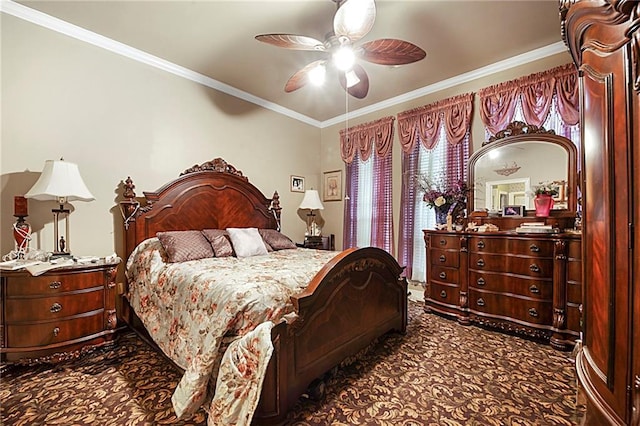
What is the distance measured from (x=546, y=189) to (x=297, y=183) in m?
3.33

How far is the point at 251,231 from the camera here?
3.30m

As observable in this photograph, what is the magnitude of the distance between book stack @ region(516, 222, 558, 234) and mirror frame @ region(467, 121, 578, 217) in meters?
0.29

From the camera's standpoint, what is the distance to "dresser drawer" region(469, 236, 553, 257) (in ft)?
8.34

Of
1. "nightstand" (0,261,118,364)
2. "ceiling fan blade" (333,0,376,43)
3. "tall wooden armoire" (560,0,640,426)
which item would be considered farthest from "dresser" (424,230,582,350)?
"nightstand" (0,261,118,364)

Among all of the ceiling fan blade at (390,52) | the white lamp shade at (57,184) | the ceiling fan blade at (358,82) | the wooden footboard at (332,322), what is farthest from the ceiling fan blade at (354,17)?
the white lamp shade at (57,184)

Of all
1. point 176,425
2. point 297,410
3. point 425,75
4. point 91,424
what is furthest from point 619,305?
point 425,75

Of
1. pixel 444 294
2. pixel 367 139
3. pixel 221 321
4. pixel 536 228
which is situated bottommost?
pixel 444 294

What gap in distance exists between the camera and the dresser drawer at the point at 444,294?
3.10m

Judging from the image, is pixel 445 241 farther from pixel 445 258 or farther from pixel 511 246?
pixel 511 246

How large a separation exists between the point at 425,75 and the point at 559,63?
1.31 metres

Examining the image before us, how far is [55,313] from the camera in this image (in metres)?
2.12

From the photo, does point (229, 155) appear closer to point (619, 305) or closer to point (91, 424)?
point (91, 424)

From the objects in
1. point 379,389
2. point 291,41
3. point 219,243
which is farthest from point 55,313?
point 291,41

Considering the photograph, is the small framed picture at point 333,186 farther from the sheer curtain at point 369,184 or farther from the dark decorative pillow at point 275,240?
the dark decorative pillow at point 275,240
